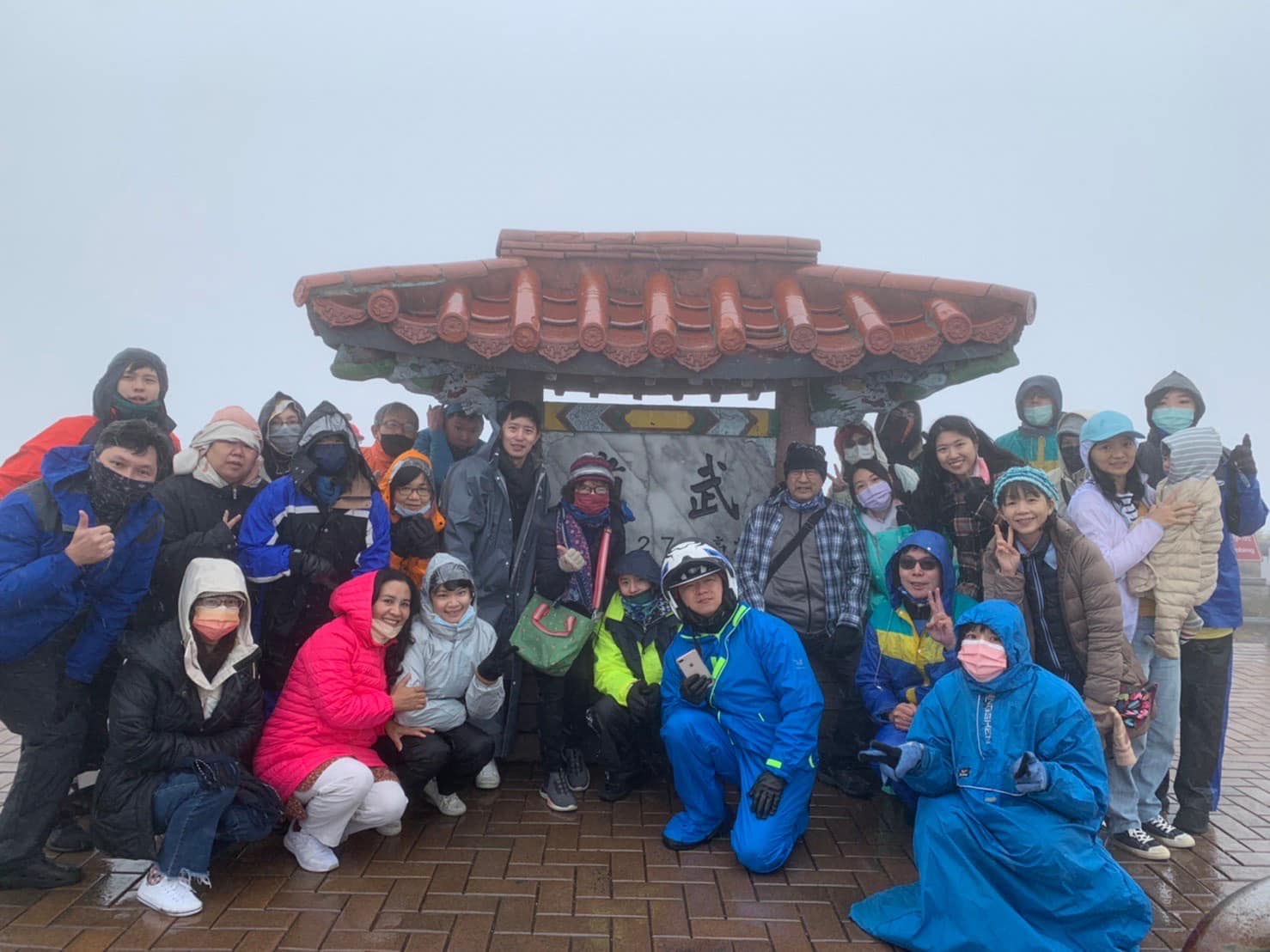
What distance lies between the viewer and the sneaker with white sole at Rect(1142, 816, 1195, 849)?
3.95 m

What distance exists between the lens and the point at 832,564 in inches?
179

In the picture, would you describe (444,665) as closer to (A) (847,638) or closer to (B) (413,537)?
(B) (413,537)

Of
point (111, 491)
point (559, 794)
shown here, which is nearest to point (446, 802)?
point (559, 794)

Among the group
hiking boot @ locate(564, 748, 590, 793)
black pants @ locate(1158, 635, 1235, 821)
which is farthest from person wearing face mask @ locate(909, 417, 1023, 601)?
hiking boot @ locate(564, 748, 590, 793)

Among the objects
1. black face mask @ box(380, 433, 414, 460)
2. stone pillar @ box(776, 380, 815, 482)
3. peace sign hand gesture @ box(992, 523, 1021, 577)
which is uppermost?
stone pillar @ box(776, 380, 815, 482)

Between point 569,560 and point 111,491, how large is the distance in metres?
2.25

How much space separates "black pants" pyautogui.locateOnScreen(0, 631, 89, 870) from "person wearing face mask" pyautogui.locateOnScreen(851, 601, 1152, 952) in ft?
11.4

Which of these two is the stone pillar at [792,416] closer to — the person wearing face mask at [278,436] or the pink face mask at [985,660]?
the pink face mask at [985,660]

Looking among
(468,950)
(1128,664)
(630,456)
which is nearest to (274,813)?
(468,950)

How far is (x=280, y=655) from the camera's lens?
4.00 m

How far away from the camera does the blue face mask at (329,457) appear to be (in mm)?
3916

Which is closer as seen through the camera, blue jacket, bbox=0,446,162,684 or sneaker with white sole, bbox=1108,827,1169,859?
blue jacket, bbox=0,446,162,684

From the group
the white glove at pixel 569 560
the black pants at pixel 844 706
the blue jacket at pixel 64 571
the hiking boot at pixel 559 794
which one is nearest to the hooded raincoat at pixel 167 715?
the blue jacket at pixel 64 571

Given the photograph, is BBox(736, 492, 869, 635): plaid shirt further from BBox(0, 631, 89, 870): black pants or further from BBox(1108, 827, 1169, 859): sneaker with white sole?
BBox(0, 631, 89, 870): black pants
